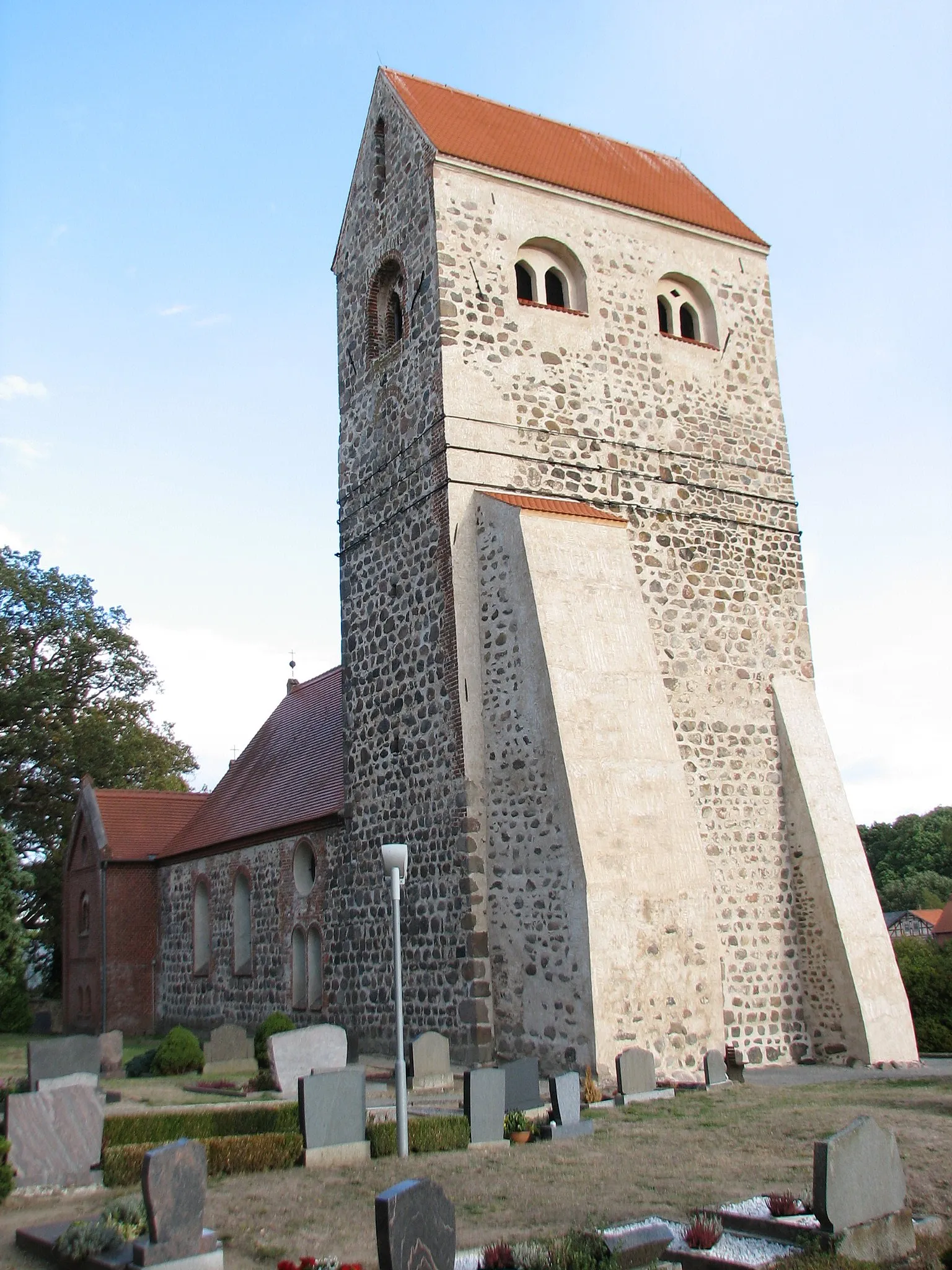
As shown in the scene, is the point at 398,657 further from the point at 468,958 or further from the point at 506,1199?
the point at 506,1199

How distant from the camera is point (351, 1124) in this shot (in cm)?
987

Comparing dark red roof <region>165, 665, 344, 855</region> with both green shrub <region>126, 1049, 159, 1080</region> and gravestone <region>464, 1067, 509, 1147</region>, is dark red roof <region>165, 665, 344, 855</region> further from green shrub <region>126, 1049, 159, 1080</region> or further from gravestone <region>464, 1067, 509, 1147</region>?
gravestone <region>464, 1067, 509, 1147</region>

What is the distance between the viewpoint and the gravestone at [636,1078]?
12.2 metres

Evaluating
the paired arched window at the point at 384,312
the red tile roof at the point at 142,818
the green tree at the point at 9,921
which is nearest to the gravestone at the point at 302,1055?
the paired arched window at the point at 384,312

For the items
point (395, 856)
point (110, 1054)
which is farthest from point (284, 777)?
point (395, 856)

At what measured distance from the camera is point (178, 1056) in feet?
56.4

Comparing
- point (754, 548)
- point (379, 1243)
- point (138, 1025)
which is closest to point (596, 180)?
point (754, 548)

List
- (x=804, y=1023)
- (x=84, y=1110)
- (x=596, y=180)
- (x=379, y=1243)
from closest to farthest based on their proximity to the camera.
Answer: (x=379, y=1243), (x=84, y=1110), (x=804, y=1023), (x=596, y=180)

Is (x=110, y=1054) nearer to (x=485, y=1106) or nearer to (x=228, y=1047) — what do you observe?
(x=228, y=1047)

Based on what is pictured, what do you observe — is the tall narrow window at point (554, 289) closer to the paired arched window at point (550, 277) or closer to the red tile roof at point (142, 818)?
the paired arched window at point (550, 277)

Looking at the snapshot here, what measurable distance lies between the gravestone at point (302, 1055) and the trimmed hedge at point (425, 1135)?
2822 millimetres

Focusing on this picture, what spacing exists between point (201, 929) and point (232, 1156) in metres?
17.0

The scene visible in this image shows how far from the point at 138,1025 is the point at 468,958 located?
50.3 ft

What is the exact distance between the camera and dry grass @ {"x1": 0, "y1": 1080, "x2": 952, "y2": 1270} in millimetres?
7277
